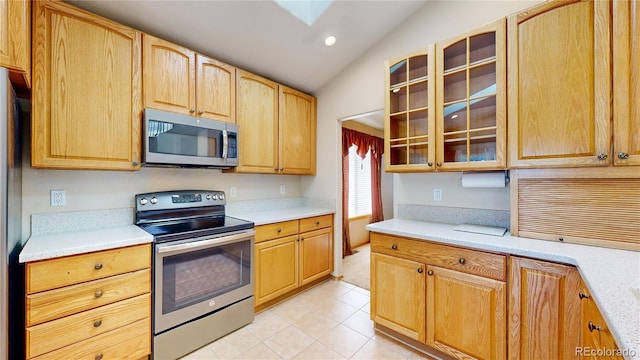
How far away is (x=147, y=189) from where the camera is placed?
85.5 inches

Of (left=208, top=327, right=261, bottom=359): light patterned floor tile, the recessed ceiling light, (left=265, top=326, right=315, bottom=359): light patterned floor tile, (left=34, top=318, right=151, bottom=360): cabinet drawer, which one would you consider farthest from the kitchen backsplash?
(left=34, top=318, right=151, bottom=360): cabinet drawer

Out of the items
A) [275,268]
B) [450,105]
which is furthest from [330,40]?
[275,268]

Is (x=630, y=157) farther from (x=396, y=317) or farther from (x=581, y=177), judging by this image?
(x=396, y=317)

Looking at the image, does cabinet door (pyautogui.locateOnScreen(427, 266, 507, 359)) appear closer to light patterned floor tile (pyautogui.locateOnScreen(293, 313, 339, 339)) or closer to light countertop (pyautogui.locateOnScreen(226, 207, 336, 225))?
light patterned floor tile (pyautogui.locateOnScreen(293, 313, 339, 339))

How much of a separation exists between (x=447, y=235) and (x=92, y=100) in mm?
2557

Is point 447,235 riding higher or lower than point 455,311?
higher

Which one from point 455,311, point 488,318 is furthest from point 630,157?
point 455,311

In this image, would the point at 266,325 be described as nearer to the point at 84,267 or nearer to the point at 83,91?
the point at 84,267

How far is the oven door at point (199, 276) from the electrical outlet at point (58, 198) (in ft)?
2.59

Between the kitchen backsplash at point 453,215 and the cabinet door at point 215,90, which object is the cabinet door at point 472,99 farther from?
the cabinet door at point 215,90

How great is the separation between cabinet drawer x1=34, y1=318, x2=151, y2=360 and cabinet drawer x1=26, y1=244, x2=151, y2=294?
1.17 ft

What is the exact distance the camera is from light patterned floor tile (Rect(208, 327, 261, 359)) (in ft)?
6.10

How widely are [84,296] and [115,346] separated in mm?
380

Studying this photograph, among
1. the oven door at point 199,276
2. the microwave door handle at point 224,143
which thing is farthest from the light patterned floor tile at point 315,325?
the microwave door handle at point 224,143
